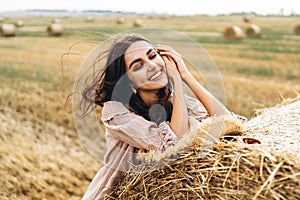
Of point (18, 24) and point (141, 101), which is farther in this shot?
point (18, 24)

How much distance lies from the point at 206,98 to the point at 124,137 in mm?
406

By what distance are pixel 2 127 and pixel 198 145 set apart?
471cm

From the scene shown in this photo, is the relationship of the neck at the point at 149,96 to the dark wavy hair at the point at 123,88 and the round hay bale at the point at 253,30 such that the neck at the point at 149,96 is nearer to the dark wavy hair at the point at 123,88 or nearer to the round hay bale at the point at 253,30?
the dark wavy hair at the point at 123,88

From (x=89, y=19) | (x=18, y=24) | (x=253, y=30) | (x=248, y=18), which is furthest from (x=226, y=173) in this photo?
(x=89, y=19)

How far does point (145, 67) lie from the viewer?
7.77ft

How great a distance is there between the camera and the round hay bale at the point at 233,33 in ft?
52.1

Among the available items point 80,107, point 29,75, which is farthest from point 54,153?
point 29,75

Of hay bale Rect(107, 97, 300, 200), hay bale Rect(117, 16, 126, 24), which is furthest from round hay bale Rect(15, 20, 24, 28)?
hay bale Rect(107, 97, 300, 200)

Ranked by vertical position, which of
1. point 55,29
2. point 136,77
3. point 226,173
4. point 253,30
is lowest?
point 55,29

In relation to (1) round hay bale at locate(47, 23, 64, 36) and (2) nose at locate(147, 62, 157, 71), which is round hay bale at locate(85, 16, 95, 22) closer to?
(1) round hay bale at locate(47, 23, 64, 36)

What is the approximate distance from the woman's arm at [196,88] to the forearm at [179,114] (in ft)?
0.34

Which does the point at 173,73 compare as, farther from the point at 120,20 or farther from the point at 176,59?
the point at 120,20

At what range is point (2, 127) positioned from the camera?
6613mm

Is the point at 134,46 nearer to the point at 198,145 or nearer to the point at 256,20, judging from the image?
the point at 198,145
